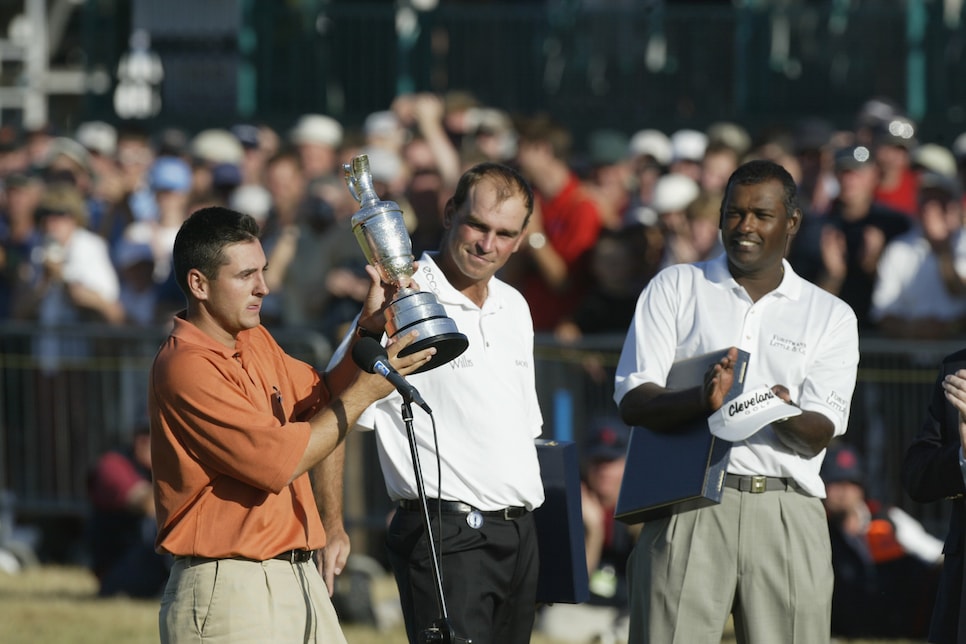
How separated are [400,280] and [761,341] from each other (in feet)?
5.17

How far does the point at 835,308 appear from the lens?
6520mm

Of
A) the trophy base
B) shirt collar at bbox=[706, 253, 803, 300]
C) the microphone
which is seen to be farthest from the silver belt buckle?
the microphone

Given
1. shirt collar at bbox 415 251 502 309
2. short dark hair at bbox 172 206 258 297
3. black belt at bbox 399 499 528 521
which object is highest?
short dark hair at bbox 172 206 258 297

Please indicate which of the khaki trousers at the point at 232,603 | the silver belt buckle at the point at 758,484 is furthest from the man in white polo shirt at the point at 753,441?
the khaki trousers at the point at 232,603

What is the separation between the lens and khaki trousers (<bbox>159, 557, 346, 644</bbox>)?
5500 mm

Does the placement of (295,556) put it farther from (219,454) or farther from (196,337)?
(196,337)

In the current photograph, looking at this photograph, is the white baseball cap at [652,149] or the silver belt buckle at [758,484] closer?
the silver belt buckle at [758,484]

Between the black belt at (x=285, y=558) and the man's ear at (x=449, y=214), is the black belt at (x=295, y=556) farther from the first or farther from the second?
the man's ear at (x=449, y=214)

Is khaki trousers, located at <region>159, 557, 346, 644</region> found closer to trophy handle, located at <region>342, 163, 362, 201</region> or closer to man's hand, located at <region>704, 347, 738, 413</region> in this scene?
trophy handle, located at <region>342, 163, 362, 201</region>

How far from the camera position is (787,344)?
640 centimetres

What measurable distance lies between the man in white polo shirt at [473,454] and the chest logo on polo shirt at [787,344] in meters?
0.95

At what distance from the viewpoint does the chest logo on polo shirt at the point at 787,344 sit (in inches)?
252

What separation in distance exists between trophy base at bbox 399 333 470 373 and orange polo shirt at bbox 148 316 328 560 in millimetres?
432

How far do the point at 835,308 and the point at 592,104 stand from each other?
11.7m
